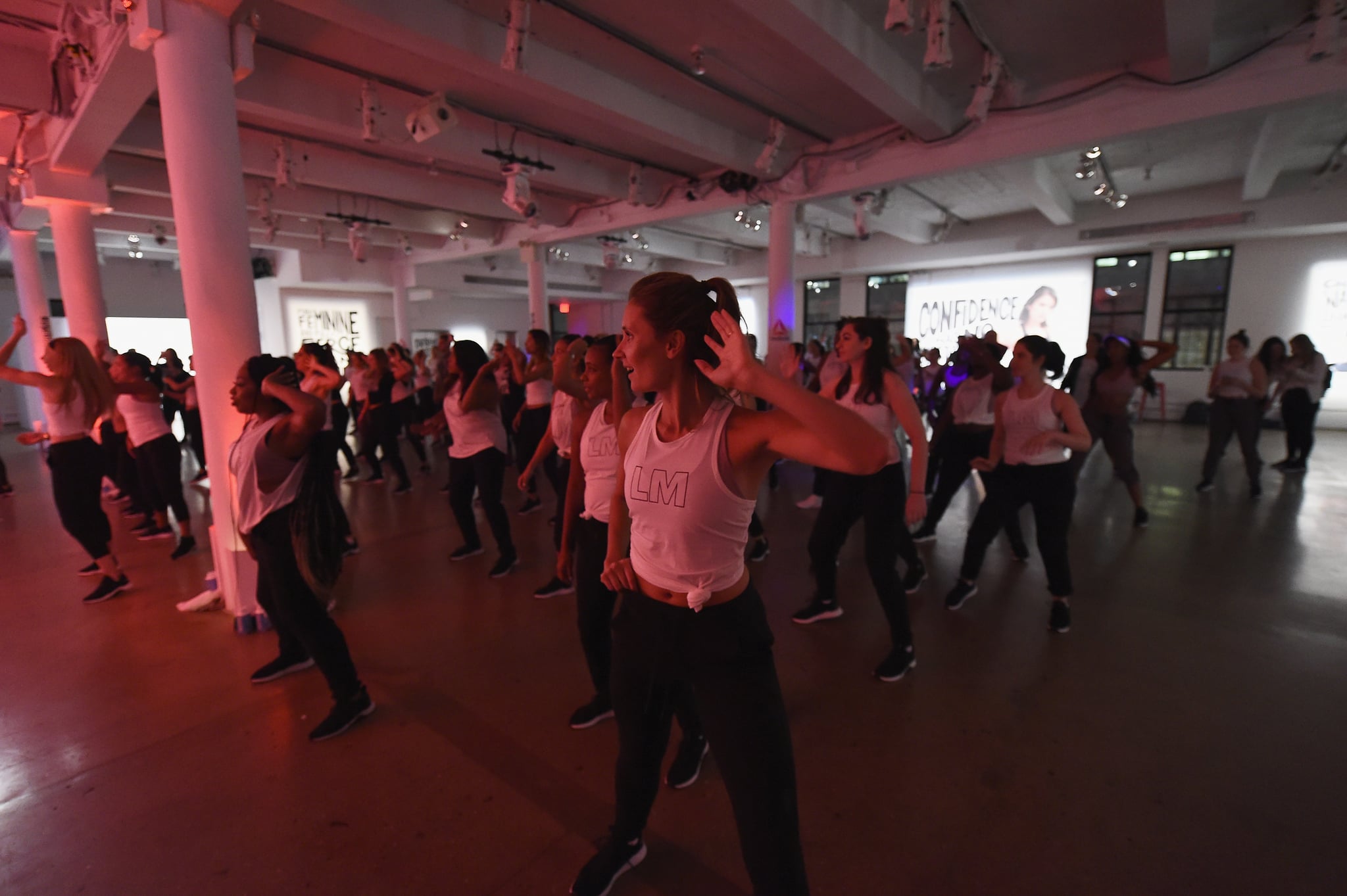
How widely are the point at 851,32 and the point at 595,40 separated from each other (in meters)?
2.14

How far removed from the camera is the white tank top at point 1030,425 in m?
3.29

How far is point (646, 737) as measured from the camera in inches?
65.9

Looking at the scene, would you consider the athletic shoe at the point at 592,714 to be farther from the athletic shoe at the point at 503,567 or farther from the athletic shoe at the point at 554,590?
the athletic shoe at the point at 503,567

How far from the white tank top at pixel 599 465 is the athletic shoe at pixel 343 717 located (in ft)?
4.22

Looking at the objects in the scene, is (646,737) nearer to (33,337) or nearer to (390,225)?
(390,225)

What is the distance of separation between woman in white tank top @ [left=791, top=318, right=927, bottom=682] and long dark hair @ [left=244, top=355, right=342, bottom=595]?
90.7 inches

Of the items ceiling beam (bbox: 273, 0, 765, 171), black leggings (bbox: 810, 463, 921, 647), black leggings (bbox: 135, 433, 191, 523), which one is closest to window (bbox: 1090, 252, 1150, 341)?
ceiling beam (bbox: 273, 0, 765, 171)

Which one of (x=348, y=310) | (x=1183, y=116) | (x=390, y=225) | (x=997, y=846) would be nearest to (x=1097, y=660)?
(x=997, y=846)

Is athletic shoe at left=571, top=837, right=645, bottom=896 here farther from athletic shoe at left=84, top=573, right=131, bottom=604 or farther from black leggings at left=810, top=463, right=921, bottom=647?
athletic shoe at left=84, top=573, right=131, bottom=604

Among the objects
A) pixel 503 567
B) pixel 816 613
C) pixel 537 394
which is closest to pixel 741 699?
pixel 816 613

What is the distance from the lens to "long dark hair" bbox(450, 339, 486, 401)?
461cm

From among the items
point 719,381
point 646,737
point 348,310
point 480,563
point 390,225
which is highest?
point 390,225

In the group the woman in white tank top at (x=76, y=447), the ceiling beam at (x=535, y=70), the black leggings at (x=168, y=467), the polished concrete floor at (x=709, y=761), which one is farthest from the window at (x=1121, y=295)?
the woman in white tank top at (x=76, y=447)

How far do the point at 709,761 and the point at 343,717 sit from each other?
153 centimetres
